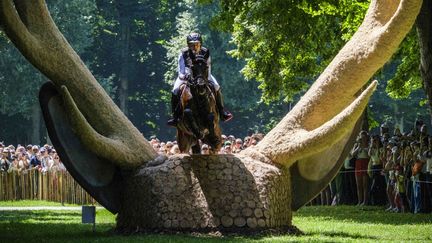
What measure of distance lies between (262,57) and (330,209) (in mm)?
10336

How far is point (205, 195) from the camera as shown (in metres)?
20.7

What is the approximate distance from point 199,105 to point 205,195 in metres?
1.55

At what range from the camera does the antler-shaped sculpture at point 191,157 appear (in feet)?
67.6

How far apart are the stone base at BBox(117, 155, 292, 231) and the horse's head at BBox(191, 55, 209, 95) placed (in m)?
1.18

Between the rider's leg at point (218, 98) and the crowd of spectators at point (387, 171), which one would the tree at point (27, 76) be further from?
the rider's leg at point (218, 98)

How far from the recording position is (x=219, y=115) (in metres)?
21.5

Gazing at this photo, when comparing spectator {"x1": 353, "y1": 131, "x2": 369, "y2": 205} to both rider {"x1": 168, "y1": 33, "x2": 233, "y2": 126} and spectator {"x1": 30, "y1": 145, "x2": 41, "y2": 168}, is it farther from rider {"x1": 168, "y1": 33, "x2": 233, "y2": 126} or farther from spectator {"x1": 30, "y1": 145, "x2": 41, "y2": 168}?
spectator {"x1": 30, "y1": 145, "x2": 41, "y2": 168}

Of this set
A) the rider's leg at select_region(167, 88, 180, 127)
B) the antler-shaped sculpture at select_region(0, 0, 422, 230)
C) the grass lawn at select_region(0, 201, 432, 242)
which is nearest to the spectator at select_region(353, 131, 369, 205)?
the grass lawn at select_region(0, 201, 432, 242)

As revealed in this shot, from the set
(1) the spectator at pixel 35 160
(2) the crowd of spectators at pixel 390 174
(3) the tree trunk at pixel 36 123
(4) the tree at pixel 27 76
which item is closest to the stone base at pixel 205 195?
(2) the crowd of spectators at pixel 390 174

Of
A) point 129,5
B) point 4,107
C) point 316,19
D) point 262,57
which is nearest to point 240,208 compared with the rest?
point 316,19

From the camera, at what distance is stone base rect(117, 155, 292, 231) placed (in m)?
20.5

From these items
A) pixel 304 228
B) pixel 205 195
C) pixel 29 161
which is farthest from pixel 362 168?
pixel 29 161

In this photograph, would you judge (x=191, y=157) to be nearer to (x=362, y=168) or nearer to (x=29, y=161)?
(x=362, y=168)

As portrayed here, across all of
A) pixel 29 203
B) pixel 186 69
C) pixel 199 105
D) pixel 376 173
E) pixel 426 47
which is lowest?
pixel 29 203
